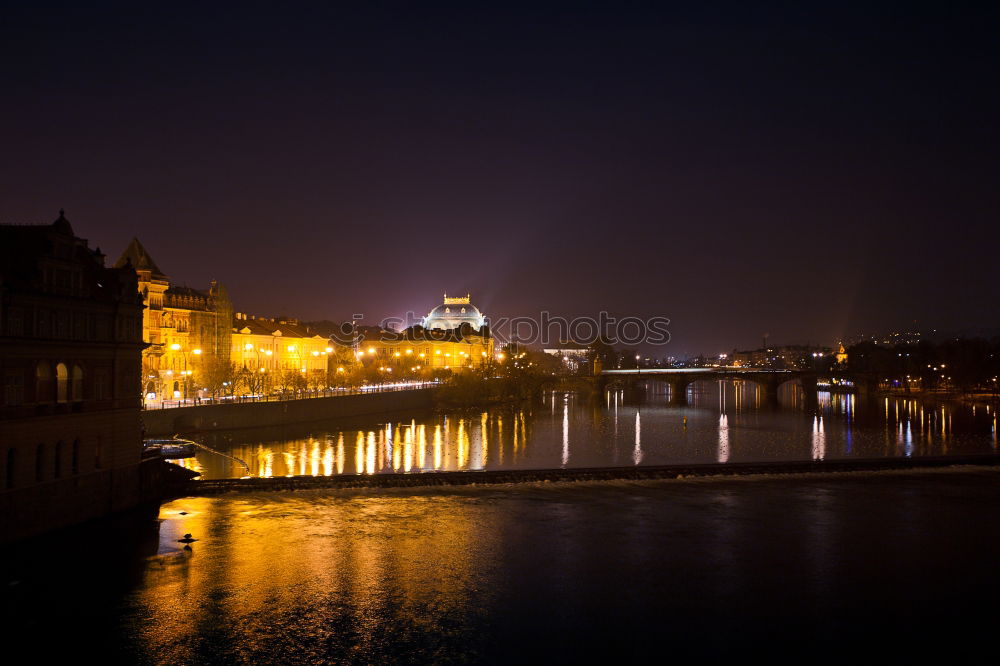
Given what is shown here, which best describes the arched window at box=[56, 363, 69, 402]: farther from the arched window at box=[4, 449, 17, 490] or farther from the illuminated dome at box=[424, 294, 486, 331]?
the illuminated dome at box=[424, 294, 486, 331]

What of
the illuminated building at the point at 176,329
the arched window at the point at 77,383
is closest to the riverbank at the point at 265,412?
the illuminated building at the point at 176,329

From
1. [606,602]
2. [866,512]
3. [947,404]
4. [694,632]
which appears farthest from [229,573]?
[947,404]

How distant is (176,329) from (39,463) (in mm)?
50918

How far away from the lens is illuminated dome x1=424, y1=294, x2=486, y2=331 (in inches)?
7362

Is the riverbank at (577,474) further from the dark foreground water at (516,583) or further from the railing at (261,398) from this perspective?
the railing at (261,398)

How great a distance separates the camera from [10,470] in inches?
960

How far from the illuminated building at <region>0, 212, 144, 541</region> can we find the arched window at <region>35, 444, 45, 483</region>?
1.6 inches

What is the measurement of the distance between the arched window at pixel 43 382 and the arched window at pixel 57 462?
5.62 feet

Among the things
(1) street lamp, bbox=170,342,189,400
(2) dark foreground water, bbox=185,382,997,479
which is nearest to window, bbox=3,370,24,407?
(2) dark foreground water, bbox=185,382,997,479

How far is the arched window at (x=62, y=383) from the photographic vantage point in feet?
86.7

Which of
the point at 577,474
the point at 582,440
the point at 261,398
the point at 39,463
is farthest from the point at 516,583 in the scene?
the point at 261,398

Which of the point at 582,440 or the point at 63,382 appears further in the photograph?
the point at 582,440

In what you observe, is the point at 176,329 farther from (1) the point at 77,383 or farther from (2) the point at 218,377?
(1) the point at 77,383

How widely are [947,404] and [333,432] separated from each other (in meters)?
80.8
